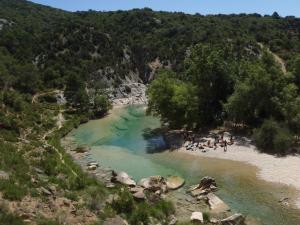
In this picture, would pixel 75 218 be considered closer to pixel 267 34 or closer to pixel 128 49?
pixel 128 49

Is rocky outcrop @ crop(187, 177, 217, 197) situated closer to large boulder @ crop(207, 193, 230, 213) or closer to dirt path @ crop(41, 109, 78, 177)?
large boulder @ crop(207, 193, 230, 213)

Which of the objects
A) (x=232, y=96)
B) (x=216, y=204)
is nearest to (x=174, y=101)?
(x=232, y=96)

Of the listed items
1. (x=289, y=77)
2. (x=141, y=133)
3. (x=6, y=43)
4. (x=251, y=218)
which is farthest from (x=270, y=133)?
(x=6, y=43)

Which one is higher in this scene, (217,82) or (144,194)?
(217,82)

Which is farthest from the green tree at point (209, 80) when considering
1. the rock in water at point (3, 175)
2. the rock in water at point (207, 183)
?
the rock in water at point (3, 175)

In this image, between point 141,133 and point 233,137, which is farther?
point 141,133

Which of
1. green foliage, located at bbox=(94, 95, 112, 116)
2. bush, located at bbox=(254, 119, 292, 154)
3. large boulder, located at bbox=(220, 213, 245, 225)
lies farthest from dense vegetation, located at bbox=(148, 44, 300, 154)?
green foliage, located at bbox=(94, 95, 112, 116)

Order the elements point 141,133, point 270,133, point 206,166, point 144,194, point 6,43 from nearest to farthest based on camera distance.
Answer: point 144,194
point 206,166
point 270,133
point 141,133
point 6,43
